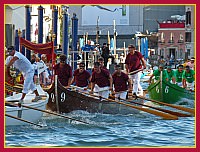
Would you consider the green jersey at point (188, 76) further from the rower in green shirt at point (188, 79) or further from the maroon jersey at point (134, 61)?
the maroon jersey at point (134, 61)

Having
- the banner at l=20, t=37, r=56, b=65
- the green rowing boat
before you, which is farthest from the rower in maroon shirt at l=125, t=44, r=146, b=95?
the banner at l=20, t=37, r=56, b=65

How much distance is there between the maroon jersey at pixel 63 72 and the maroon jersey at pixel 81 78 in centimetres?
45

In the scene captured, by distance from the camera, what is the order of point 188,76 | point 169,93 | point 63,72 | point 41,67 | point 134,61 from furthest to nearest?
point 188,76 → point 169,93 → point 41,67 → point 134,61 → point 63,72

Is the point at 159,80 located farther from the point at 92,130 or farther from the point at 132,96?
the point at 92,130

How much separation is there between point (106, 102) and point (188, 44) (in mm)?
14053

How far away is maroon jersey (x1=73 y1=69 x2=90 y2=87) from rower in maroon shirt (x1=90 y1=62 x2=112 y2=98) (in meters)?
0.39

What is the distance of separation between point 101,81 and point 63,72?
61 centimetres

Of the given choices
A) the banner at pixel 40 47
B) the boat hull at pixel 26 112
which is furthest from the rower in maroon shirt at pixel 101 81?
the boat hull at pixel 26 112

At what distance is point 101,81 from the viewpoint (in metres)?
9.60

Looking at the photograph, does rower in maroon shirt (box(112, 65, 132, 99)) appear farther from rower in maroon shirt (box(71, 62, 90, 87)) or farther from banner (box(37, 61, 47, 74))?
banner (box(37, 61, 47, 74))

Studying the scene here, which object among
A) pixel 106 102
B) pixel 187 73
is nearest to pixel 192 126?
pixel 106 102

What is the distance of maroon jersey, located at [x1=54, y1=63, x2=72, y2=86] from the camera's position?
9.54 metres

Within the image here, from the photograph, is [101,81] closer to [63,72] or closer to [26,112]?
[63,72]

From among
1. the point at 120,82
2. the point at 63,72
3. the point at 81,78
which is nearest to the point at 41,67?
the point at 81,78
